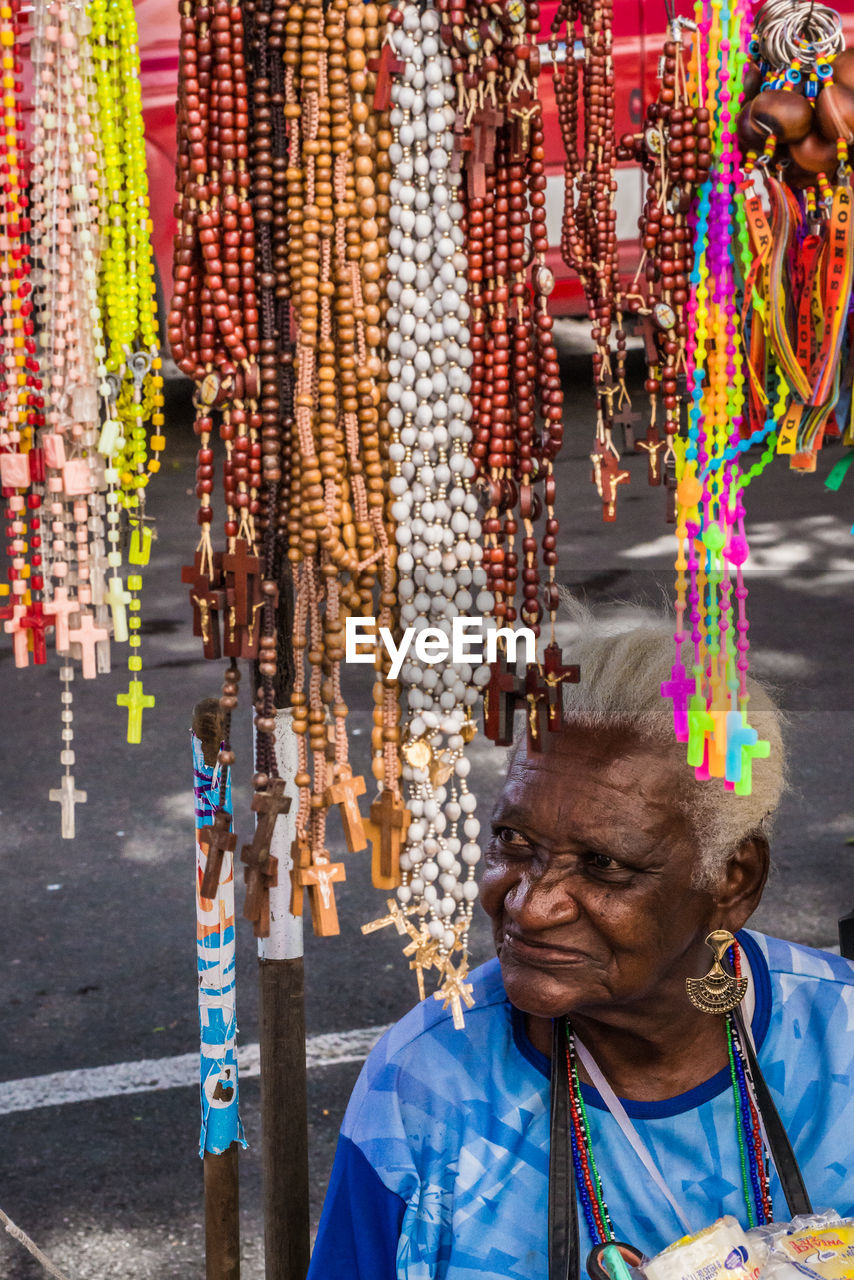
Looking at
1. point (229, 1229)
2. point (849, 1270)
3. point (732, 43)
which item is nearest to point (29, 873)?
point (229, 1229)

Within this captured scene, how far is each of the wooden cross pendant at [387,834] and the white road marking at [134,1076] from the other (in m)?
2.25

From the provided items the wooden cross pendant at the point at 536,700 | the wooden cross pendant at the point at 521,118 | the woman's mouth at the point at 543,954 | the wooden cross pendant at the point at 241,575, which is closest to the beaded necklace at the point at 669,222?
the wooden cross pendant at the point at 521,118

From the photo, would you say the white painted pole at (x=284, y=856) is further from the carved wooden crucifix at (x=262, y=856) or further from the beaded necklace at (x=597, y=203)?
the beaded necklace at (x=597, y=203)

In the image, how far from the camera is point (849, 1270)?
4.59 ft

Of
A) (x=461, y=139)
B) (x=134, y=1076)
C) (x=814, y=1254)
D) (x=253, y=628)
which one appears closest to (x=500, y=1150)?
(x=814, y=1254)

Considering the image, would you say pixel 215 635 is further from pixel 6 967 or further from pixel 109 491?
pixel 6 967

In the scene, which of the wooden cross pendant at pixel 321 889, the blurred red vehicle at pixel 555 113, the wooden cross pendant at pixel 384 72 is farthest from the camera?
the blurred red vehicle at pixel 555 113

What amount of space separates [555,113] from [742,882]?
37.2 inches

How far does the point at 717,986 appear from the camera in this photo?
66.6 inches

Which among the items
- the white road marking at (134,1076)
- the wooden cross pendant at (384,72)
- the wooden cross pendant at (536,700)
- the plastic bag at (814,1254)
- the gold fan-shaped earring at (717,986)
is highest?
the wooden cross pendant at (384,72)

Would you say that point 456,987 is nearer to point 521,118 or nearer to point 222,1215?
point 222,1215

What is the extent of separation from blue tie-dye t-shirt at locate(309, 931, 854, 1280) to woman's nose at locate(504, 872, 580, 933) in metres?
0.22

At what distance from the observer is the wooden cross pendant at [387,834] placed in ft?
3.99

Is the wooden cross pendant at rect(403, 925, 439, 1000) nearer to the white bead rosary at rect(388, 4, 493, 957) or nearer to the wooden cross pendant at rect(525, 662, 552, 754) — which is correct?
the white bead rosary at rect(388, 4, 493, 957)
